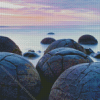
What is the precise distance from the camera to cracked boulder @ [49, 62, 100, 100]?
2.15 m

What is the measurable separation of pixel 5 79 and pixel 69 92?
46.4 inches

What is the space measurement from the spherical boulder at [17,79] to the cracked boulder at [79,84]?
26.6 inches

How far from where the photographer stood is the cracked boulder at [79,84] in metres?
2.15

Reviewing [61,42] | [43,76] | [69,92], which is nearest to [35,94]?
[43,76]

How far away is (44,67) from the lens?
4027mm

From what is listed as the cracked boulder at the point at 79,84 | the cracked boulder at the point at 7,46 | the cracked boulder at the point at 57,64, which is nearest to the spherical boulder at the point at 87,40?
the cracked boulder at the point at 7,46

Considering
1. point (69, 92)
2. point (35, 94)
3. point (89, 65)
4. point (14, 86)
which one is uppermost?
point (89, 65)

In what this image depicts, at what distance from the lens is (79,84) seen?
89.9 inches

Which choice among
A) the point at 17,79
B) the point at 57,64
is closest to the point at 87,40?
the point at 57,64

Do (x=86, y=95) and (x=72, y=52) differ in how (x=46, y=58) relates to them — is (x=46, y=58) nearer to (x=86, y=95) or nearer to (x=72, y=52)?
(x=72, y=52)

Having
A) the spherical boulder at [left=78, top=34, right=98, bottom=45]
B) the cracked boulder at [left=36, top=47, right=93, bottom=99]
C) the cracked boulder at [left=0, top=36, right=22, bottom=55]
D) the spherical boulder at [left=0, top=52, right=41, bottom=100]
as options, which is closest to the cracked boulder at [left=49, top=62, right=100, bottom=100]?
the spherical boulder at [left=0, top=52, right=41, bottom=100]

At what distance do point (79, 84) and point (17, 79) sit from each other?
1.22 metres

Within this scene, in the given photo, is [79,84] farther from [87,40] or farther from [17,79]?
[87,40]

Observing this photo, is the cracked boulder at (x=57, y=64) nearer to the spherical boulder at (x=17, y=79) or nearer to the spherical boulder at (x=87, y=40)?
the spherical boulder at (x=17, y=79)
